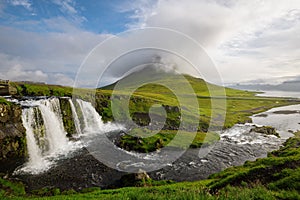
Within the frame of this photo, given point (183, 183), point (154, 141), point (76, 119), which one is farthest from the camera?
point (76, 119)

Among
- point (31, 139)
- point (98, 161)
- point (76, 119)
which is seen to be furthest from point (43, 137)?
point (76, 119)

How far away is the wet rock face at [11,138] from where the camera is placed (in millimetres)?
29156

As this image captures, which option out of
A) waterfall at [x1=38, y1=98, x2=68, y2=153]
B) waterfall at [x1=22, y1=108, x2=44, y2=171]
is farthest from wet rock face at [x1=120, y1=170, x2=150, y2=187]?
waterfall at [x1=38, y1=98, x2=68, y2=153]

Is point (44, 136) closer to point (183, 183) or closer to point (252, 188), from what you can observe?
point (183, 183)

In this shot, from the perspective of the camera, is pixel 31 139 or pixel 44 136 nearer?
pixel 31 139

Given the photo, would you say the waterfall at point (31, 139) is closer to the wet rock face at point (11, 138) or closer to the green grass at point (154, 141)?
the wet rock face at point (11, 138)

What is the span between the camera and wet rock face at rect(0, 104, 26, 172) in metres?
29.2

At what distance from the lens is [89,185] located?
78.9ft

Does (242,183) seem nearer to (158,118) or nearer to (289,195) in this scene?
(289,195)

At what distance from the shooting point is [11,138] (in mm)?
30766

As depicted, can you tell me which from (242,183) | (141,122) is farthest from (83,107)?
(242,183)

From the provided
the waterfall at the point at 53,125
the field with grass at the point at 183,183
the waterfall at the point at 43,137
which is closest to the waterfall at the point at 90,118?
the field with grass at the point at 183,183

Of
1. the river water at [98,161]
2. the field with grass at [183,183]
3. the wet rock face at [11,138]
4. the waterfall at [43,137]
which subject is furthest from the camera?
the waterfall at [43,137]

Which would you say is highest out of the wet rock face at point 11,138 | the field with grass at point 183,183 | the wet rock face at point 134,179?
the wet rock face at point 11,138
